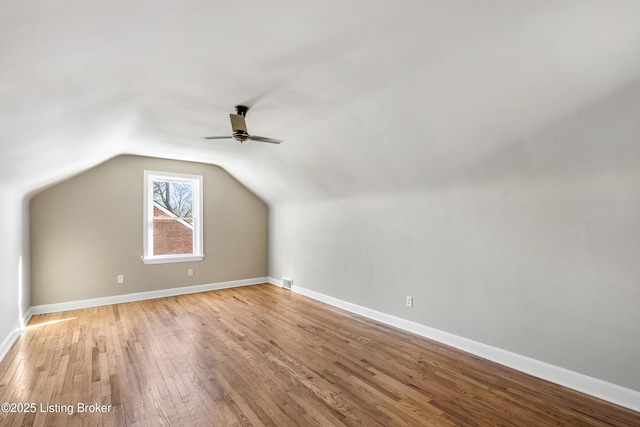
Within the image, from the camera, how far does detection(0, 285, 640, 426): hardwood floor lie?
86.0 inches

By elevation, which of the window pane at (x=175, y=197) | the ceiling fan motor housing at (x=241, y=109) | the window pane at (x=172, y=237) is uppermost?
the ceiling fan motor housing at (x=241, y=109)

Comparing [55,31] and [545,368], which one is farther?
[545,368]

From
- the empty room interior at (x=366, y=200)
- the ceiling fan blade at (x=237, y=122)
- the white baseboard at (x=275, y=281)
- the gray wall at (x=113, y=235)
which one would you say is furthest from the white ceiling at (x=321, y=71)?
the white baseboard at (x=275, y=281)

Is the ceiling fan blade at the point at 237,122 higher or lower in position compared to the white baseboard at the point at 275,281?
higher

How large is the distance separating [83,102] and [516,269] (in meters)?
3.77

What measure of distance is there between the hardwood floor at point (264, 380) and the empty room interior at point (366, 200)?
0.02m

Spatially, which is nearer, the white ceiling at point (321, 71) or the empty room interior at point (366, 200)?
the white ceiling at point (321, 71)

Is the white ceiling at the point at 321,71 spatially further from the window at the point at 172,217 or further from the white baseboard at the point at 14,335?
the window at the point at 172,217

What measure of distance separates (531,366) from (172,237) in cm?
558

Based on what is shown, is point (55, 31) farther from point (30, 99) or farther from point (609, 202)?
point (609, 202)

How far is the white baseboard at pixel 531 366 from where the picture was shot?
2338 mm

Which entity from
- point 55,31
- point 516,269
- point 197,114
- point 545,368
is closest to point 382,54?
point 55,31

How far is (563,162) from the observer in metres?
2.54

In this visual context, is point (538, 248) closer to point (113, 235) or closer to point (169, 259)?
point (169, 259)
